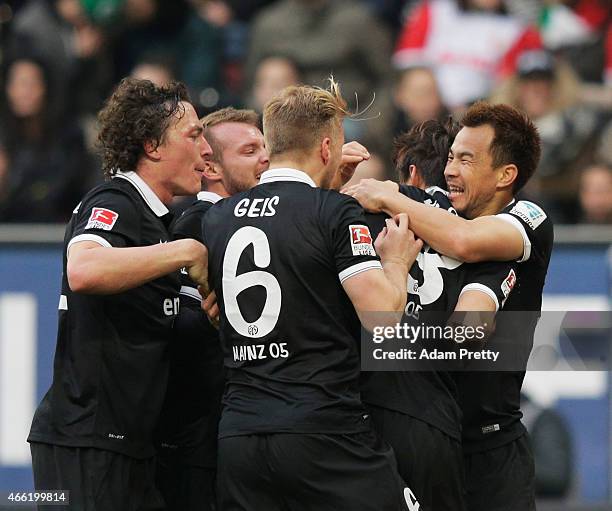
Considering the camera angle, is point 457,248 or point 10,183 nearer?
point 457,248

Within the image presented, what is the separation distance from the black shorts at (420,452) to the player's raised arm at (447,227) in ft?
2.34

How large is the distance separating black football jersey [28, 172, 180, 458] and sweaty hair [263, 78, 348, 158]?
72 cm

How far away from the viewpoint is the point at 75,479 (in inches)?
210

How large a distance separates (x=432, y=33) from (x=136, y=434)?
6574 millimetres

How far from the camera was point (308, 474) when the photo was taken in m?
4.88

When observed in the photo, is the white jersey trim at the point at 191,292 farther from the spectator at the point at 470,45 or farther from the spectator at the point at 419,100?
the spectator at the point at 470,45

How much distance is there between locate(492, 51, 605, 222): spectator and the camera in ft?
33.3

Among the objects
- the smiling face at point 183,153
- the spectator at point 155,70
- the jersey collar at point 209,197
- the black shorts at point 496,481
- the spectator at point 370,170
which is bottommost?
the black shorts at point 496,481

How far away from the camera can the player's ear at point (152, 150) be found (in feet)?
18.4

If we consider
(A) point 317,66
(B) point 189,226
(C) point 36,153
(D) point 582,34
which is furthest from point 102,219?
(D) point 582,34

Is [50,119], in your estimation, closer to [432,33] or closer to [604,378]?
[432,33]

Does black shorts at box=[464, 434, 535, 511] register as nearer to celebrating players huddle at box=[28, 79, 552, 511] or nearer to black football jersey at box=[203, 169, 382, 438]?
celebrating players huddle at box=[28, 79, 552, 511]

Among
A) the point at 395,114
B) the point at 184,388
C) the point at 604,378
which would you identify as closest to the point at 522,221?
the point at 184,388

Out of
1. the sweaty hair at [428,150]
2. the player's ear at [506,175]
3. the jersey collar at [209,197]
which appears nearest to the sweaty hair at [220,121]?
the jersey collar at [209,197]
